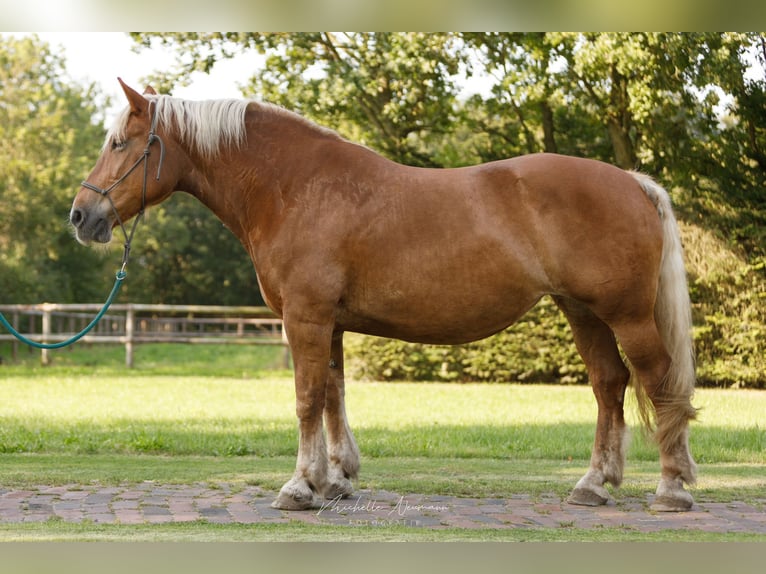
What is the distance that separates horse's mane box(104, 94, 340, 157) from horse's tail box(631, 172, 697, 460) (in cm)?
248

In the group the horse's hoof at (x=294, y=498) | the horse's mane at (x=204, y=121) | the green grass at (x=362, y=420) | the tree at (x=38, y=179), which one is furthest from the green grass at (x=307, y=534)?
the tree at (x=38, y=179)

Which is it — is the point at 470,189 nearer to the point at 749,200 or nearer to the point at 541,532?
the point at 541,532

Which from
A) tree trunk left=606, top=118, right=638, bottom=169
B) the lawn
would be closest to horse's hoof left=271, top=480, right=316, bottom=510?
the lawn

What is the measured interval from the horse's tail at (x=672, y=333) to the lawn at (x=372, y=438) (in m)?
0.31

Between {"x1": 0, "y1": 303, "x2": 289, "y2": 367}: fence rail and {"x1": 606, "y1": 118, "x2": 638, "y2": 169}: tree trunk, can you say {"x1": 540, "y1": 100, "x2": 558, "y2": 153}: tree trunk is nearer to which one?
{"x1": 606, "y1": 118, "x2": 638, "y2": 169}: tree trunk

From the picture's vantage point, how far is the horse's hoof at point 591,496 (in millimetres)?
5129

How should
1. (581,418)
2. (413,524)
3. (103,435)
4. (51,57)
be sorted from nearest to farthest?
(413,524), (103,435), (581,418), (51,57)

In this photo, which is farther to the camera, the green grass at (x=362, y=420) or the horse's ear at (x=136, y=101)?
the green grass at (x=362, y=420)

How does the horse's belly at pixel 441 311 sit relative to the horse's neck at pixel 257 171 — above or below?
below

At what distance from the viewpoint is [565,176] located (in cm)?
498

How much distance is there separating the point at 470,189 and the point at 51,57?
26.9 metres

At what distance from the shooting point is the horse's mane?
Answer: 17.1 feet

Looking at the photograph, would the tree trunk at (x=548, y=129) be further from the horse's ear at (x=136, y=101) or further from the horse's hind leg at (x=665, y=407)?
the horse's ear at (x=136, y=101)

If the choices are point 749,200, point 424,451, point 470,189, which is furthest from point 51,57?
point 470,189
